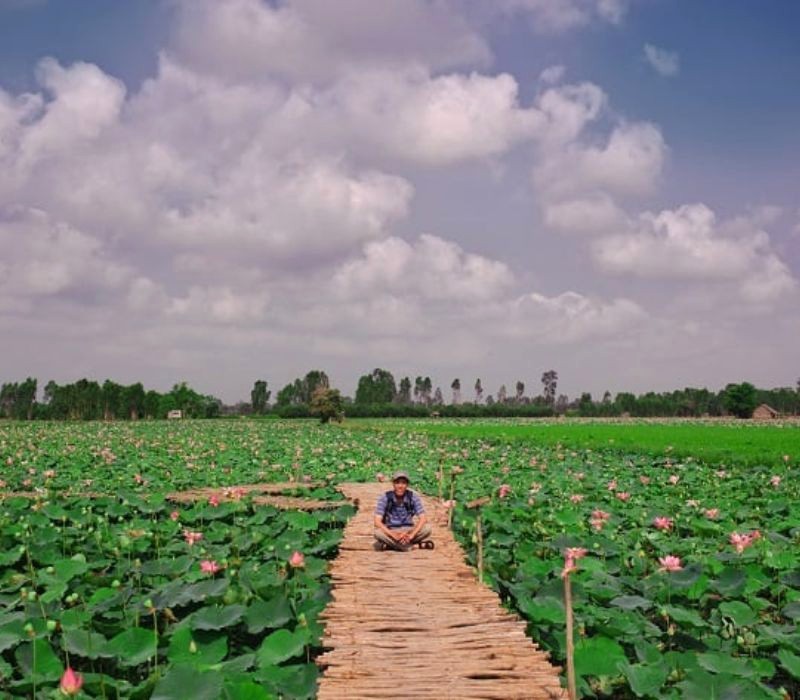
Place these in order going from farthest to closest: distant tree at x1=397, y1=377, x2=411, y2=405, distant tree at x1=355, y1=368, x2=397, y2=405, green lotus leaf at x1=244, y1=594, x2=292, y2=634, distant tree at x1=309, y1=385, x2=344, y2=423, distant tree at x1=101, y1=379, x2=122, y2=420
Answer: distant tree at x1=397, y1=377, x2=411, y2=405 → distant tree at x1=355, y1=368, x2=397, y2=405 → distant tree at x1=101, y1=379, x2=122, y2=420 → distant tree at x1=309, y1=385, x2=344, y2=423 → green lotus leaf at x1=244, y1=594, x2=292, y2=634

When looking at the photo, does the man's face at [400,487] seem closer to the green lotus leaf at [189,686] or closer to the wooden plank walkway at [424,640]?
the wooden plank walkway at [424,640]

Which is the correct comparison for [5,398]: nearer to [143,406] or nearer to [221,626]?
[143,406]

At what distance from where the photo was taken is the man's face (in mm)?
6859

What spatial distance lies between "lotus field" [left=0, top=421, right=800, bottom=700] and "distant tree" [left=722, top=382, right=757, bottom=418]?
59.5 m

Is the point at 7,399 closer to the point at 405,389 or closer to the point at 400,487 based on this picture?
the point at 405,389

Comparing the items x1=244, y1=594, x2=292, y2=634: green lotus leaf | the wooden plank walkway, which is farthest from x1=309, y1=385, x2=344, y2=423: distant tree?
x1=244, y1=594, x2=292, y2=634: green lotus leaf

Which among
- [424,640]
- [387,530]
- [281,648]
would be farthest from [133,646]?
[387,530]

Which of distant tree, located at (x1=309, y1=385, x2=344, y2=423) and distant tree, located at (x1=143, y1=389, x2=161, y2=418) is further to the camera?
distant tree, located at (x1=143, y1=389, x2=161, y2=418)

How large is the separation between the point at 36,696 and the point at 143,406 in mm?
64168

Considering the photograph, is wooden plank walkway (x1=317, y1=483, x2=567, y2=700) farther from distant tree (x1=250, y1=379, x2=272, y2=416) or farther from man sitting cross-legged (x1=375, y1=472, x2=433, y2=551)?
distant tree (x1=250, y1=379, x2=272, y2=416)

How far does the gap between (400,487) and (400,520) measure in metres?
0.30

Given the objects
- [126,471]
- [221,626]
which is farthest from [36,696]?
[126,471]

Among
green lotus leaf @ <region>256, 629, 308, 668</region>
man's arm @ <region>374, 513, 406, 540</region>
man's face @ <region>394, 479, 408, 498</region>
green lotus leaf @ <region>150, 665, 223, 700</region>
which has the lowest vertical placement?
green lotus leaf @ <region>256, 629, 308, 668</region>

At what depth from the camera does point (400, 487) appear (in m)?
6.89
